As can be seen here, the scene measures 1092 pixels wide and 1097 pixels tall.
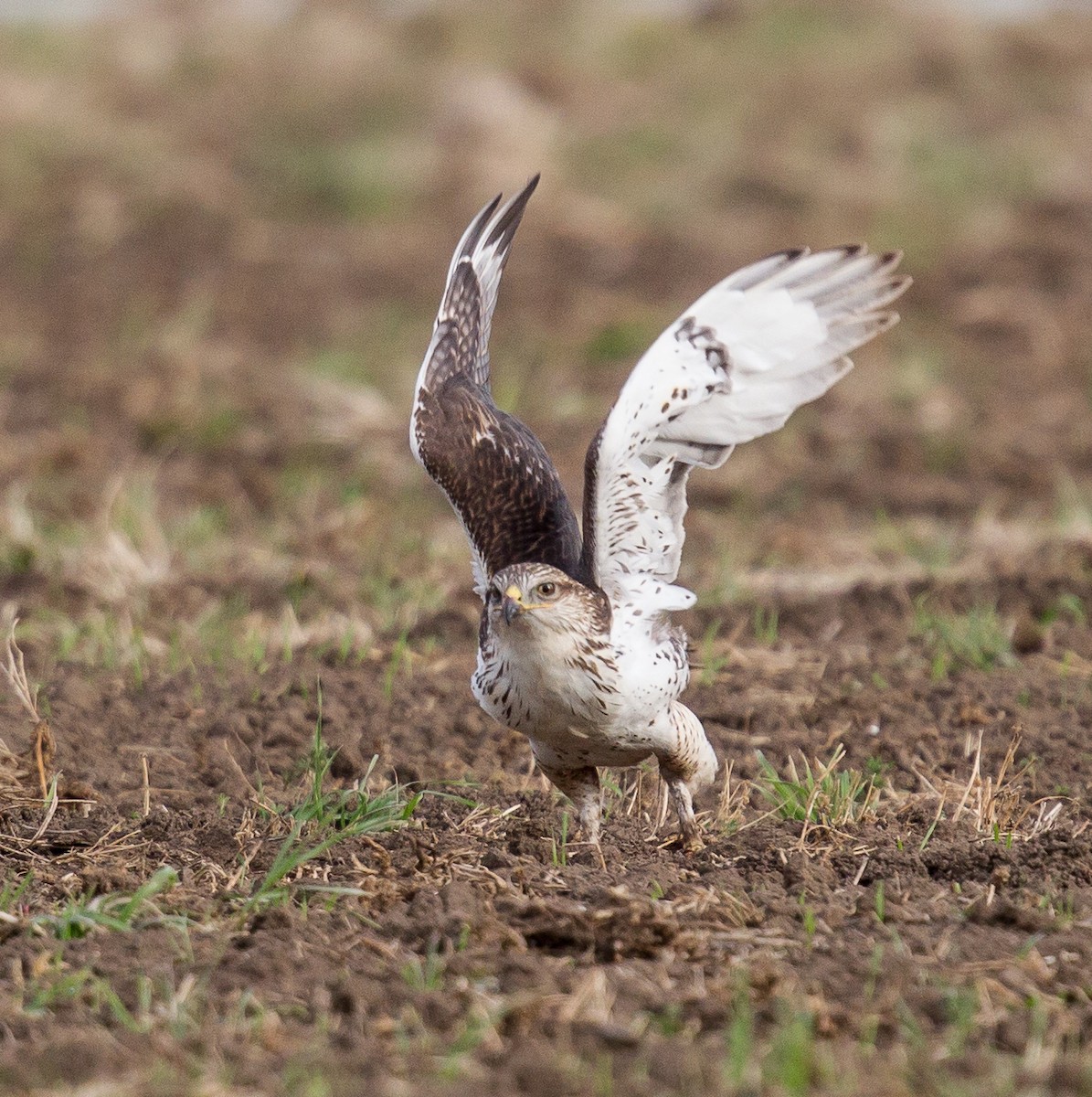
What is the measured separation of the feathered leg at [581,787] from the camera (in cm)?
457

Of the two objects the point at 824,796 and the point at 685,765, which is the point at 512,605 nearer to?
the point at 685,765

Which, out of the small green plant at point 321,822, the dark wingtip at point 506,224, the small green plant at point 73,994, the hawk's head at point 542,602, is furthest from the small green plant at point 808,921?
the dark wingtip at point 506,224

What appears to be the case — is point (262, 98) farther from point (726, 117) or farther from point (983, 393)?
point (983, 393)

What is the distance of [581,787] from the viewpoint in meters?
4.60

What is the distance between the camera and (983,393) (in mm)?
10828

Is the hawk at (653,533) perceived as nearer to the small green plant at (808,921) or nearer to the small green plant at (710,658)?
the small green plant at (808,921)

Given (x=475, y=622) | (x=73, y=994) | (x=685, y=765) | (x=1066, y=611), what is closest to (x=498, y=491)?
(x=685, y=765)

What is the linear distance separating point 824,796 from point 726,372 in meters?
1.13

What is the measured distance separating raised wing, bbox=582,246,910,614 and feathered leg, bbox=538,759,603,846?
61cm

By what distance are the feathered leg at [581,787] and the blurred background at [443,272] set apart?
1.70m

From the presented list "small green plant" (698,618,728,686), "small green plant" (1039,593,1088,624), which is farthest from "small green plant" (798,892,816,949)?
"small green plant" (1039,593,1088,624)

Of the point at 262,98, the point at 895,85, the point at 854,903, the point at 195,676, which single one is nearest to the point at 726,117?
the point at 895,85

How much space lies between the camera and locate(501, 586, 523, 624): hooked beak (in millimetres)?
4129

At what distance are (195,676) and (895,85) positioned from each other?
14976mm
